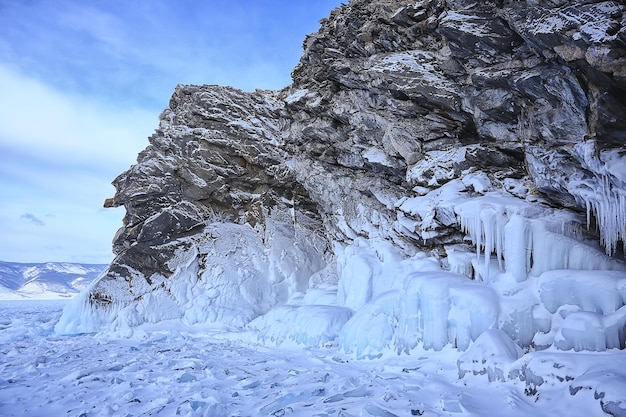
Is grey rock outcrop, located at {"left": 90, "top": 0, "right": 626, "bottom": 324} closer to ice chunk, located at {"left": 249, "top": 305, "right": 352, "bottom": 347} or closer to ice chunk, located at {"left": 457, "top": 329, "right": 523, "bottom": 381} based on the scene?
ice chunk, located at {"left": 457, "top": 329, "right": 523, "bottom": 381}

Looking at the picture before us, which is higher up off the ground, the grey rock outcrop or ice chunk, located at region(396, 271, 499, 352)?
the grey rock outcrop

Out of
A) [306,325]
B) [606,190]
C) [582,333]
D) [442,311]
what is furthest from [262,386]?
[606,190]

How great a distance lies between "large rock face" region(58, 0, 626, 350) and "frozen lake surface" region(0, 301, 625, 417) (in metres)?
1.89

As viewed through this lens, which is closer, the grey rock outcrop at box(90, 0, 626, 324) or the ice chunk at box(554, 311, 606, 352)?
the ice chunk at box(554, 311, 606, 352)

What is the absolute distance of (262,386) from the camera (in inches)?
308

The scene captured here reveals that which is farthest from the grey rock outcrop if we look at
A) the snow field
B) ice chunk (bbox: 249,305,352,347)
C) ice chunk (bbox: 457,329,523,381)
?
ice chunk (bbox: 249,305,352,347)

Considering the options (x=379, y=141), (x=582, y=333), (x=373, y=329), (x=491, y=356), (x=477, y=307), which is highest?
(x=379, y=141)

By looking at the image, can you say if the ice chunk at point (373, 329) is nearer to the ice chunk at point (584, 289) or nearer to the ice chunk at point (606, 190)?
the ice chunk at point (584, 289)

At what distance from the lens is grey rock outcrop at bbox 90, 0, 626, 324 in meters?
7.97

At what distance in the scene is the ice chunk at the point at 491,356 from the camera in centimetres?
686

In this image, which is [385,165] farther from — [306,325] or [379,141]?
[306,325]

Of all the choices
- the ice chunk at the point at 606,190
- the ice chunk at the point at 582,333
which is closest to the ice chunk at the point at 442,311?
the ice chunk at the point at 582,333

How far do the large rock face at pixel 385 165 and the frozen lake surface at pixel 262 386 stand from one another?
1.89 metres

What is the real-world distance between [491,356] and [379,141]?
921 centimetres
